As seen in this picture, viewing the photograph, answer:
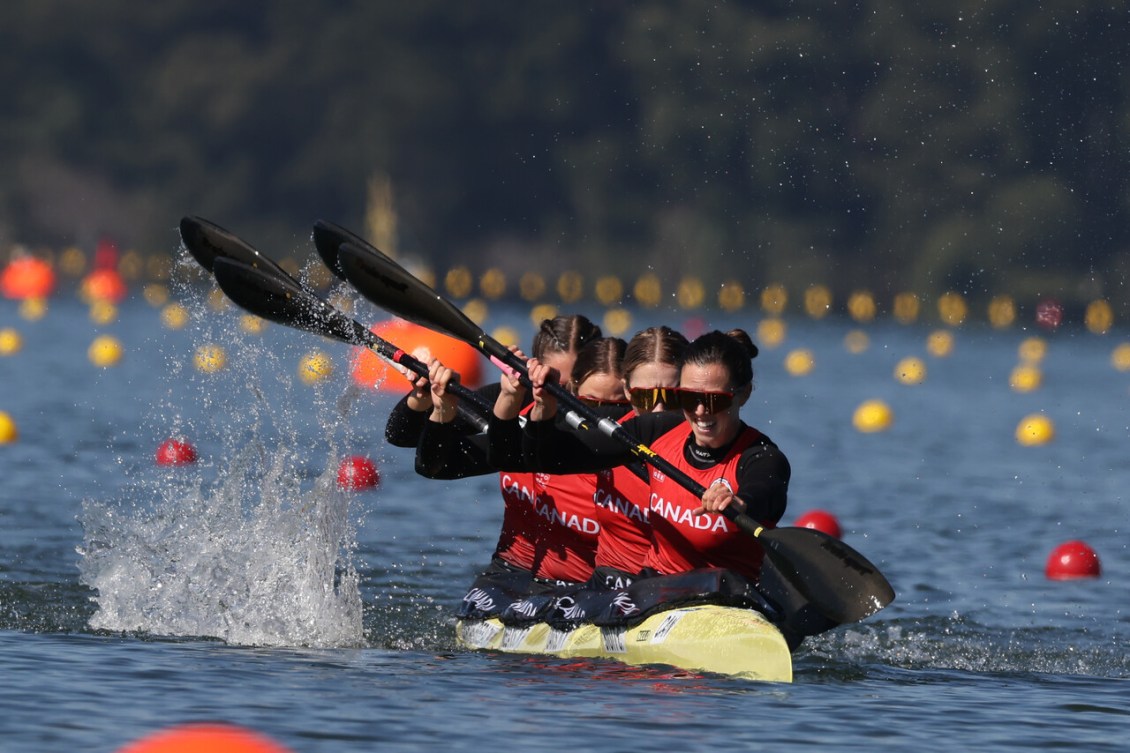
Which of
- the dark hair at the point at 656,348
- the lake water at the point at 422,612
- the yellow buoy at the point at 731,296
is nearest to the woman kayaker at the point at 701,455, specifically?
the dark hair at the point at 656,348

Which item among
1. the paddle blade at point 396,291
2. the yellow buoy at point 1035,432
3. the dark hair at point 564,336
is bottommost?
the dark hair at point 564,336

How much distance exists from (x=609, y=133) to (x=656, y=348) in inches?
1911

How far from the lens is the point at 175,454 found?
1788 cm

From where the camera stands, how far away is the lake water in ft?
25.7

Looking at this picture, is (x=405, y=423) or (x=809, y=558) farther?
(x=405, y=423)

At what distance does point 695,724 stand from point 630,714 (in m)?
0.27

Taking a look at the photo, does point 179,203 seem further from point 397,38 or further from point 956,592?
point 956,592

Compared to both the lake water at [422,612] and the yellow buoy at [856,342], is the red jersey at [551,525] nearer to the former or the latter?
the lake water at [422,612]

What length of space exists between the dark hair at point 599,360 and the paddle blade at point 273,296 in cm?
129

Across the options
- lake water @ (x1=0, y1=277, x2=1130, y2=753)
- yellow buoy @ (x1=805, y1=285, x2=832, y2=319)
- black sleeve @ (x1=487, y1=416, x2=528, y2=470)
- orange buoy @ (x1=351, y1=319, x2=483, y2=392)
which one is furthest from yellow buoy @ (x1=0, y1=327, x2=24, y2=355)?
yellow buoy @ (x1=805, y1=285, x2=832, y2=319)

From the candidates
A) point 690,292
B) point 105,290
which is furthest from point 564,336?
point 690,292

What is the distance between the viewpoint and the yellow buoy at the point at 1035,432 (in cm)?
2250

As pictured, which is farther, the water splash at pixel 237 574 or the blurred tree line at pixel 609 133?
the blurred tree line at pixel 609 133

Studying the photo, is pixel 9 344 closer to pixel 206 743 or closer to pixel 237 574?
pixel 237 574
